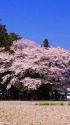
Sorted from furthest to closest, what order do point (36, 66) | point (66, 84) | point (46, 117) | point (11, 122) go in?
point (66, 84) → point (36, 66) → point (46, 117) → point (11, 122)

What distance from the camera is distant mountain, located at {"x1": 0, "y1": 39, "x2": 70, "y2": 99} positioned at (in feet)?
127

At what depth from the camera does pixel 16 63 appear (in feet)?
131

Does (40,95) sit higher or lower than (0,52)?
lower

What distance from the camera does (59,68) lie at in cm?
4006

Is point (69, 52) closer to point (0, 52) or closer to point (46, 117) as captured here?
point (0, 52)

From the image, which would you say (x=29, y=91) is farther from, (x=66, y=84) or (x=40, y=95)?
(x=66, y=84)

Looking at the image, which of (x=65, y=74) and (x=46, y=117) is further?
(x=65, y=74)

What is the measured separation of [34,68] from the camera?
38.6 m

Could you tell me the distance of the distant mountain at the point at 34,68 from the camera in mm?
38812

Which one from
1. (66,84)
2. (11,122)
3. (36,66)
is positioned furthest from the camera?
(66,84)

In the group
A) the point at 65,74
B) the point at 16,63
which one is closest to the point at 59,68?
the point at 65,74

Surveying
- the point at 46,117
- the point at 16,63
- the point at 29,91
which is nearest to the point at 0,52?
the point at 16,63

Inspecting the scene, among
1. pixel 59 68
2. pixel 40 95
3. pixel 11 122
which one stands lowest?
pixel 11 122

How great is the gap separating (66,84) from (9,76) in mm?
6294
